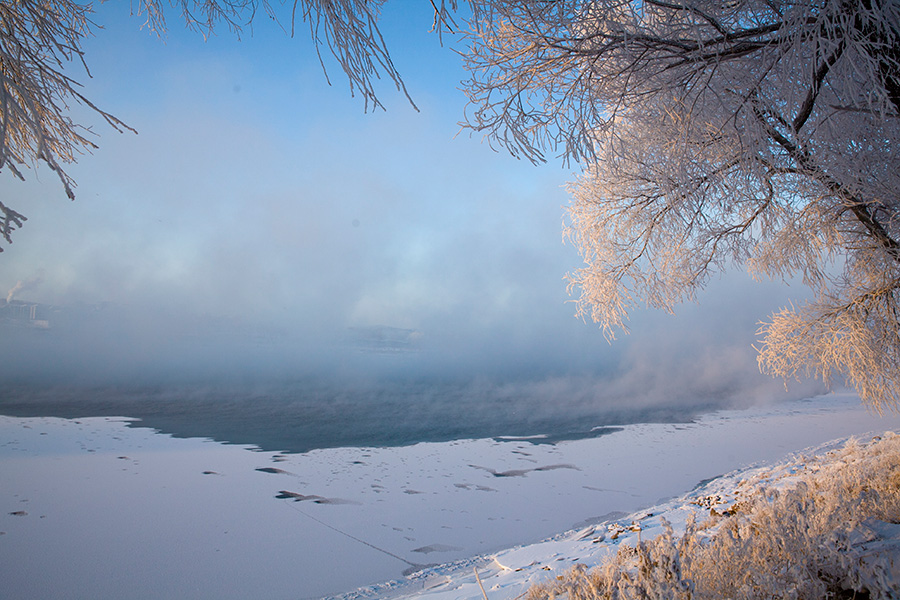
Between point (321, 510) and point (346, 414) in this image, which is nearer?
point (321, 510)

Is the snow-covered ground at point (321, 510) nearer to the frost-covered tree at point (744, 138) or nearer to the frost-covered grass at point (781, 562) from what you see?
the frost-covered grass at point (781, 562)

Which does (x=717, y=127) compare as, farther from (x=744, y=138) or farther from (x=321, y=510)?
(x=321, y=510)

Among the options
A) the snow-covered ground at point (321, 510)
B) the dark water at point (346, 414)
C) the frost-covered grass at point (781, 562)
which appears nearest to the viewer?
the frost-covered grass at point (781, 562)

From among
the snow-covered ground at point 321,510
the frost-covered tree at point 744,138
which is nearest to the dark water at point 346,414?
the snow-covered ground at point 321,510

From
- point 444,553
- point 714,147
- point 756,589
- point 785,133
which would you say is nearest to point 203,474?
point 444,553

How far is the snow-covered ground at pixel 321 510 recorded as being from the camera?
16.1 ft

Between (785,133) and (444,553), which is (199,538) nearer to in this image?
(444,553)

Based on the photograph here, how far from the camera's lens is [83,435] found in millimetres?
13258

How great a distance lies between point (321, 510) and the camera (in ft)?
24.3

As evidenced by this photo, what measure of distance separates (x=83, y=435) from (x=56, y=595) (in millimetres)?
11630

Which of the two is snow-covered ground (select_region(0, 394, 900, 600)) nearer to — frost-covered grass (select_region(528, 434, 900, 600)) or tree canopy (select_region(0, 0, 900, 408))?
frost-covered grass (select_region(528, 434, 900, 600))

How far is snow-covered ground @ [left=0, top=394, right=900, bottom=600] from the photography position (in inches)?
194

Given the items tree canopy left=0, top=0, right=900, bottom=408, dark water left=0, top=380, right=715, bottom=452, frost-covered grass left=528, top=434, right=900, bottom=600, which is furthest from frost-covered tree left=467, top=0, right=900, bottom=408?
dark water left=0, top=380, right=715, bottom=452

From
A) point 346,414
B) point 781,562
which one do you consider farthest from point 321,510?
point 346,414
